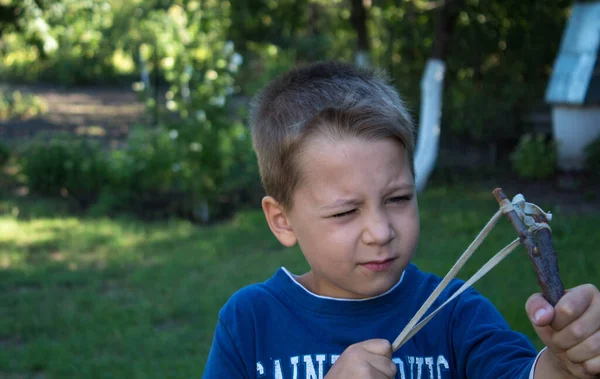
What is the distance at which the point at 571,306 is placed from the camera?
112 centimetres

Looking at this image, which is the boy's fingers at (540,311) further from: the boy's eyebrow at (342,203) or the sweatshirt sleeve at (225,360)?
the sweatshirt sleeve at (225,360)

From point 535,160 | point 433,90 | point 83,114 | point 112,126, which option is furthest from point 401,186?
point 83,114

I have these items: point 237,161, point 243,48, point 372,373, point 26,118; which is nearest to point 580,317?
point 372,373

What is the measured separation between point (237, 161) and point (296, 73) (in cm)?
644

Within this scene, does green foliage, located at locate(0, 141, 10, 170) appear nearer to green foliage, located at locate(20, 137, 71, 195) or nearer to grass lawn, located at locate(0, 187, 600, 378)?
green foliage, located at locate(20, 137, 71, 195)

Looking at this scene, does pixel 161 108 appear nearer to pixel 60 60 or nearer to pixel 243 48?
pixel 243 48

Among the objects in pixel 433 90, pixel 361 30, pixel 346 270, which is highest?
pixel 346 270

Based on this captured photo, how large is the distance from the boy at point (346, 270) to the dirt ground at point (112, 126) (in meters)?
6.42

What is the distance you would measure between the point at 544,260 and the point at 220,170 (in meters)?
6.89

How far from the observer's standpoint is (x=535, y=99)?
36.0 feet

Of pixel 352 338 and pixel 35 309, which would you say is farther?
pixel 35 309

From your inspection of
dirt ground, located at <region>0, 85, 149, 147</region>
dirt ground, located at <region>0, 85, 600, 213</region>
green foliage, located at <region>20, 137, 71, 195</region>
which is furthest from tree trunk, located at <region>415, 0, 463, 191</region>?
dirt ground, located at <region>0, 85, 149, 147</region>

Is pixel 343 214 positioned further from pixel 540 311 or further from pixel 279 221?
pixel 540 311

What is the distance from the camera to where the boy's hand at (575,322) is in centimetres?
113
